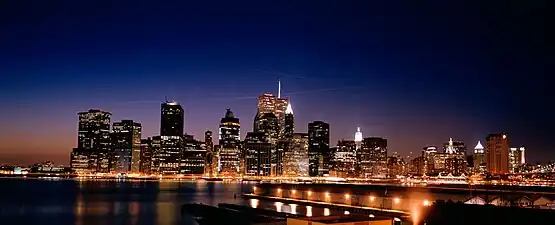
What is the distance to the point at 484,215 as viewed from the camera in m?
23.3

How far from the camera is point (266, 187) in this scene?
3098 inches

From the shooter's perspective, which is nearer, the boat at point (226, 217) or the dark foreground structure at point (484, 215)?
the dark foreground structure at point (484, 215)

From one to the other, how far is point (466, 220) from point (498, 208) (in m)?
1.40

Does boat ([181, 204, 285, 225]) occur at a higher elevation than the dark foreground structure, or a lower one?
lower

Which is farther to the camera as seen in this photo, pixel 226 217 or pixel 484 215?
pixel 226 217

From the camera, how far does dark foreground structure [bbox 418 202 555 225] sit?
22.3 metres

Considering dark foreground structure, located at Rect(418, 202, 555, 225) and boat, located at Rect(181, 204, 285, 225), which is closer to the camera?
dark foreground structure, located at Rect(418, 202, 555, 225)

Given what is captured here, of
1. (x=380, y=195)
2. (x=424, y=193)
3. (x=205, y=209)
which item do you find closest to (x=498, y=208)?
(x=424, y=193)

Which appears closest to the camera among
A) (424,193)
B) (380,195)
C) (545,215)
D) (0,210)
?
(545,215)

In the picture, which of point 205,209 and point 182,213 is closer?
point 205,209

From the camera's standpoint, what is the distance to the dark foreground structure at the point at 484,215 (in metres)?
22.3

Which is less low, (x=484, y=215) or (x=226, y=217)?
(x=484, y=215)

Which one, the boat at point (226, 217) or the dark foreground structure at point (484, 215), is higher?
the dark foreground structure at point (484, 215)

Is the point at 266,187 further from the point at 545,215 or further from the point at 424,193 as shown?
the point at 545,215
